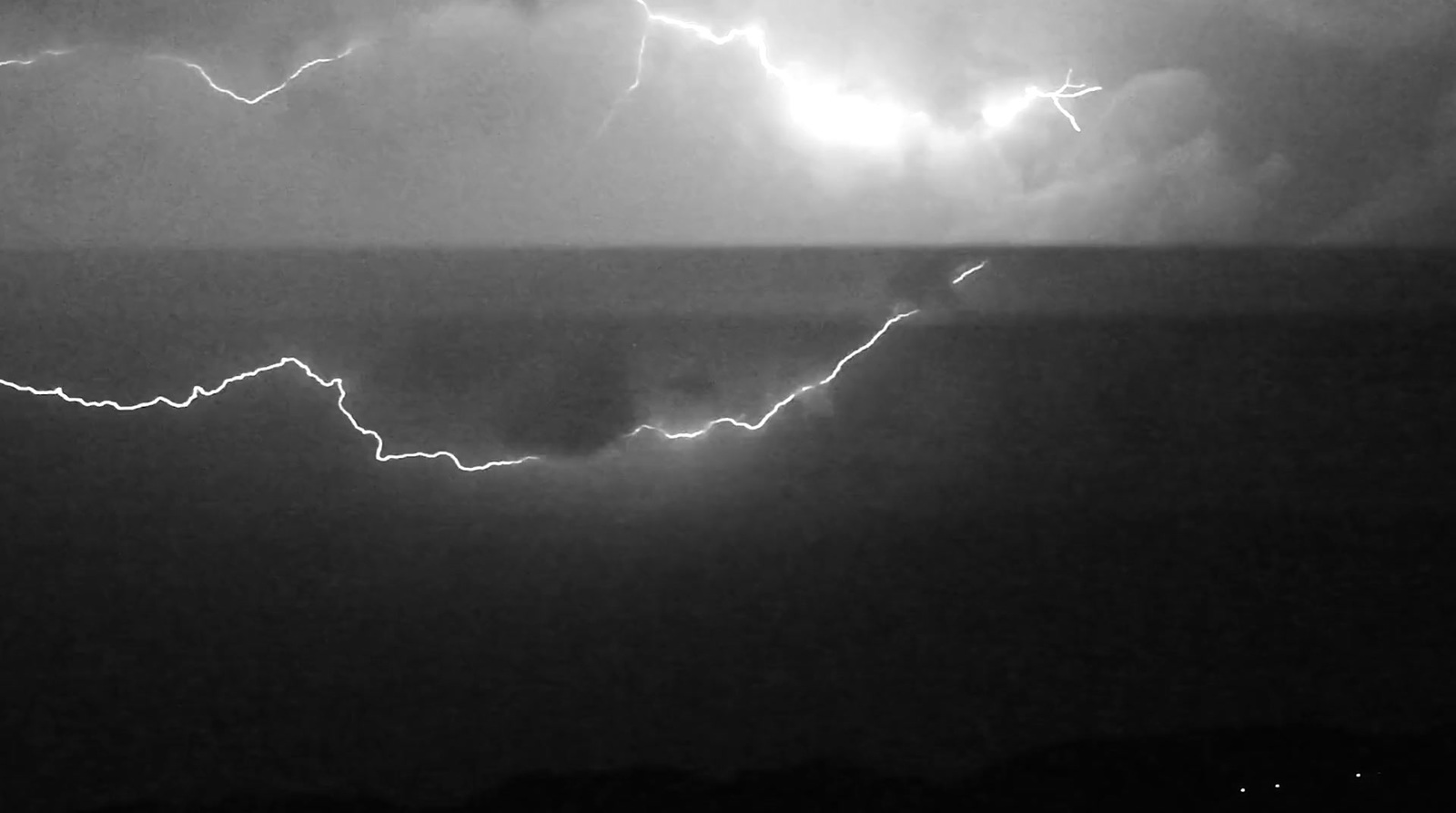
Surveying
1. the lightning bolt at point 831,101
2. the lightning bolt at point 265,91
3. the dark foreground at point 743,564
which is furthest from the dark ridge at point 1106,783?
the lightning bolt at point 265,91

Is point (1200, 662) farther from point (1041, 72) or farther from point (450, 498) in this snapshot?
point (450, 498)

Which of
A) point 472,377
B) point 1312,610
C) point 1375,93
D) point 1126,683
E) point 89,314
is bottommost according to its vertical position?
point 1126,683

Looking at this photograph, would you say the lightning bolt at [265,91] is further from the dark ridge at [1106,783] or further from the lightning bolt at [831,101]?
the dark ridge at [1106,783]

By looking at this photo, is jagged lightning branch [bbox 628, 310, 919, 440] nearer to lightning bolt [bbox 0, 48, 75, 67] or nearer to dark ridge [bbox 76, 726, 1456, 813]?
dark ridge [bbox 76, 726, 1456, 813]

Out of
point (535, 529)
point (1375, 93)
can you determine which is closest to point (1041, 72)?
point (1375, 93)

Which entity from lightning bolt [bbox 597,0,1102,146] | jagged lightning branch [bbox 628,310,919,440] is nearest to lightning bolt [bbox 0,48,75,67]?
lightning bolt [bbox 597,0,1102,146]

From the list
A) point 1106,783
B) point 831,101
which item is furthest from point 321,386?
point 1106,783
